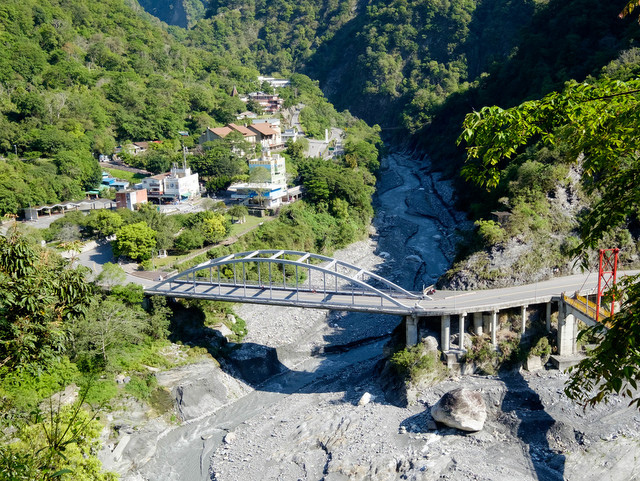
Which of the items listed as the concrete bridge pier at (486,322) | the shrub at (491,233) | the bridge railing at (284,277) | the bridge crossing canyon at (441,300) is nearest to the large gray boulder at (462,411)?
the bridge crossing canyon at (441,300)

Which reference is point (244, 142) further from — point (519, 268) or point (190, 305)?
point (519, 268)

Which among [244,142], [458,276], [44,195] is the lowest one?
[458,276]

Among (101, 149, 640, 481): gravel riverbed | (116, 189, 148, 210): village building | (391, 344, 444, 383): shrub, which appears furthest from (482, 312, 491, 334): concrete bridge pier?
(116, 189, 148, 210): village building

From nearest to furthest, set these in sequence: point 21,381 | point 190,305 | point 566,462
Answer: point 566,462, point 21,381, point 190,305

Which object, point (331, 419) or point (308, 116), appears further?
point (308, 116)

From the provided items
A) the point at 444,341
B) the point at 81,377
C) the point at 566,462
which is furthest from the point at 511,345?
the point at 81,377

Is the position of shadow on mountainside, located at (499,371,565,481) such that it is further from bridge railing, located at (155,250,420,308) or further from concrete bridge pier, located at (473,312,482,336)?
bridge railing, located at (155,250,420,308)
